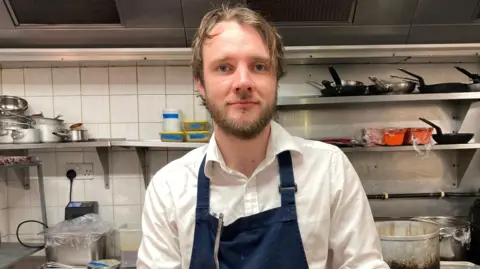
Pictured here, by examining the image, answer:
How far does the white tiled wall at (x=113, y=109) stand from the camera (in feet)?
7.14

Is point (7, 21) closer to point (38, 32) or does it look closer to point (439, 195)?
point (38, 32)

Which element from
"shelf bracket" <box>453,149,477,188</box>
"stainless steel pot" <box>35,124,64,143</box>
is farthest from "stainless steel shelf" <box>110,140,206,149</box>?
"shelf bracket" <box>453,149,477,188</box>

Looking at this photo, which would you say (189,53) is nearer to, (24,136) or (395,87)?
(24,136)

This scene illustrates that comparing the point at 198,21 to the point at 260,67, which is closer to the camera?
the point at 260,67

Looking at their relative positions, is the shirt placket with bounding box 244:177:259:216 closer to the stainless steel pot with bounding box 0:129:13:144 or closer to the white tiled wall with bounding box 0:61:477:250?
the white tiled wall with bounding box 0:61:477:250

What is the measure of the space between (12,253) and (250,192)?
1.58 m

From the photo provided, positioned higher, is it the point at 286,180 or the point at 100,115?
the point at 100,115

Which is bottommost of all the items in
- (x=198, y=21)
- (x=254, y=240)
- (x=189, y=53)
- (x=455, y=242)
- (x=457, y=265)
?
(x=457, y=265)

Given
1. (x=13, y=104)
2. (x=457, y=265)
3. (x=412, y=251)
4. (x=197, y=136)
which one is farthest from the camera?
(x=13, y=104)

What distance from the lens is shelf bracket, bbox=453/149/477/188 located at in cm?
210

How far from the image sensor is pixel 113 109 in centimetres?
219

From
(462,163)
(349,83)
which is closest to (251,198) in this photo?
(349,83)

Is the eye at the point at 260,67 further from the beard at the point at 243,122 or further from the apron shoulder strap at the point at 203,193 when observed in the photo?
the apron shoulder strap at the point at 203,193

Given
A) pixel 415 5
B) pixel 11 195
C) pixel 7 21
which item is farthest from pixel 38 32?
pixel 415 5
